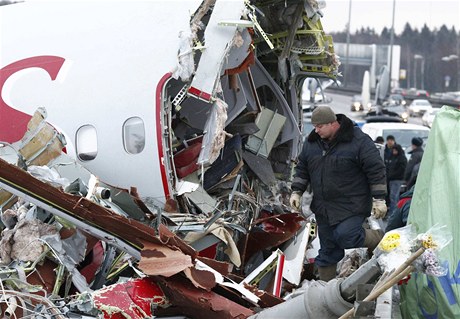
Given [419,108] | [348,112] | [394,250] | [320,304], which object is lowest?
[419,108]

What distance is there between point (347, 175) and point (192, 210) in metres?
1.36

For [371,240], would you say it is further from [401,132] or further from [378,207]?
[401,132]

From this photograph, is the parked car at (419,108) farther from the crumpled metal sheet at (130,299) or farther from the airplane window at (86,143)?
the crumpled metal sheet at (130,299)

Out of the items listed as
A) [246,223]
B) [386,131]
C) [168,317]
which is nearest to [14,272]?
[168,317]

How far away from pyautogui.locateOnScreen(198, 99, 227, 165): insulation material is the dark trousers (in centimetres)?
118

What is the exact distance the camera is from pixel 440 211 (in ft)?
18.4

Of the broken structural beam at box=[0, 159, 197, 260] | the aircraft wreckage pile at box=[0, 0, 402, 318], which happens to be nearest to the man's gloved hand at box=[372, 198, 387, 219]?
the aircraft wreckage pile at box=[0, 0, 402, 318]

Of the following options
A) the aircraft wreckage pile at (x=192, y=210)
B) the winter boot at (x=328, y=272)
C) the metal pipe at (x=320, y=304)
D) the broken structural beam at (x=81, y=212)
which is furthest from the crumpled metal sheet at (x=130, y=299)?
the winter boot at (x=328, y=272)

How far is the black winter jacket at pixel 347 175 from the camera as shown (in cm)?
796

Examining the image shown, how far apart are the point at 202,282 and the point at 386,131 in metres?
14.2

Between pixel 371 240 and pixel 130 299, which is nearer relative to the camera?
pixel 130 299

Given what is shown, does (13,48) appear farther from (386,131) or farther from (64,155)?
(386,131)

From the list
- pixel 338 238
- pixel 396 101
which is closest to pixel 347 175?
pixel 338 238

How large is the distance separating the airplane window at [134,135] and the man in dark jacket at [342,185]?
4.81ft
